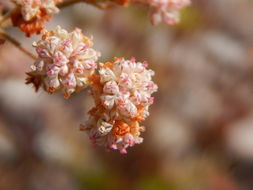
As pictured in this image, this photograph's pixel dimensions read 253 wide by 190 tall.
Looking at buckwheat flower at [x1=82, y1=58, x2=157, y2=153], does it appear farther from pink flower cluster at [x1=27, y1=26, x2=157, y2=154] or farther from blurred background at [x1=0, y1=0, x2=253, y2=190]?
blurred background at [x1=0, y1=0, x2=253, y2=190]

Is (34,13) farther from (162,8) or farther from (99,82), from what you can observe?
(162,8)

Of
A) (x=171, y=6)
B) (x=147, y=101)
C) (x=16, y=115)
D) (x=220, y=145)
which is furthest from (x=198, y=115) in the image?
(x=147, y=101)

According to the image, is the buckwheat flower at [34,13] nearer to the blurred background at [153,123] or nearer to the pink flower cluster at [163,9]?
the pink flower cluster at [163,9]

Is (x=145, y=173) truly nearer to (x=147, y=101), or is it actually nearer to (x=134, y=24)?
(x=134, y=24)

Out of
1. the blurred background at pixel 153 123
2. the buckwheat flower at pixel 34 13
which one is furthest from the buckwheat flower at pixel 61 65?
the blurred background at pixel 153 123

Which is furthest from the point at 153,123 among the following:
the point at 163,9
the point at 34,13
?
the point at 34,13

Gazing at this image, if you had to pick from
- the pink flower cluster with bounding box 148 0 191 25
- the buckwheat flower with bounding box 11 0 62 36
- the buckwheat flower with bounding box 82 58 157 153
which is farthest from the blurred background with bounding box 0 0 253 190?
the buckwheat flower with bounding box 82 58 157 153
